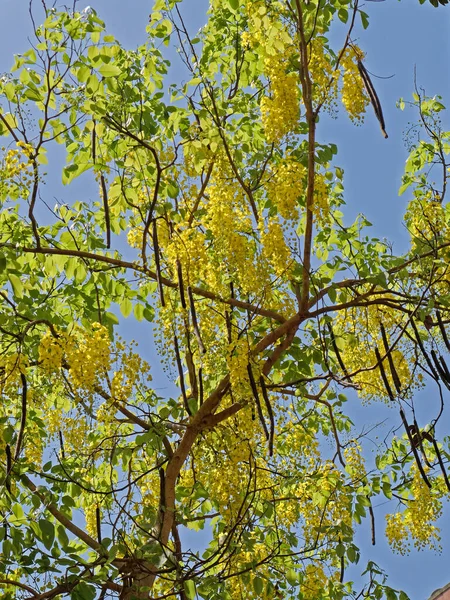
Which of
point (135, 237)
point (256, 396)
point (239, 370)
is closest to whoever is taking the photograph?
Result: point (256, 396)

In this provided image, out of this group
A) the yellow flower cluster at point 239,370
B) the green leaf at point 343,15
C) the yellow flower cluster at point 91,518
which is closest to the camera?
the yellow flower cluster at point 239,370

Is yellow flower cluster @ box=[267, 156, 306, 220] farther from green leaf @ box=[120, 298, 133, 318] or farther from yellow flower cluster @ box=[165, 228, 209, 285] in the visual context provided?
green leaf @ box=[120, 298, 133, 318]

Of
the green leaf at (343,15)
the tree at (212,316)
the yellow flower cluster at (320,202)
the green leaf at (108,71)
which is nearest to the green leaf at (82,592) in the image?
the tree at (212,316)

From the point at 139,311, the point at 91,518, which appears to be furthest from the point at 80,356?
the point at 91,518

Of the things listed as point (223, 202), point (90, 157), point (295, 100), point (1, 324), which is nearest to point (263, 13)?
point (295, 100)

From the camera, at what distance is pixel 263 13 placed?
149 inches

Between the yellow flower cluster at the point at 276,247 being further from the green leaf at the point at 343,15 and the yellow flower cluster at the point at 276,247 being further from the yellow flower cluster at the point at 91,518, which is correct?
the yellow flower cluster at the point at 91,518

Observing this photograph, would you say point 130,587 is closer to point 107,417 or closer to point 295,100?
point 107,417

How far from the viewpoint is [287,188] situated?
3682 millimetres

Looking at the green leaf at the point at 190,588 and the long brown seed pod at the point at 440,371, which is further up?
the long brown seed pod at the point at 440,371

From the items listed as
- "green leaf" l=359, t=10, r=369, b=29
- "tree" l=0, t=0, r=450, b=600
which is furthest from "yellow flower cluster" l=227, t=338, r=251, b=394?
"green leaf" l=359, t=10, r=369, b=29

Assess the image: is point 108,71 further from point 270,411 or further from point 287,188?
point 270,411

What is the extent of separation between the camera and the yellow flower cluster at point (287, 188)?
3689 millimetres

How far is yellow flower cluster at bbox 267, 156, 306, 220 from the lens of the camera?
12.1 feet
